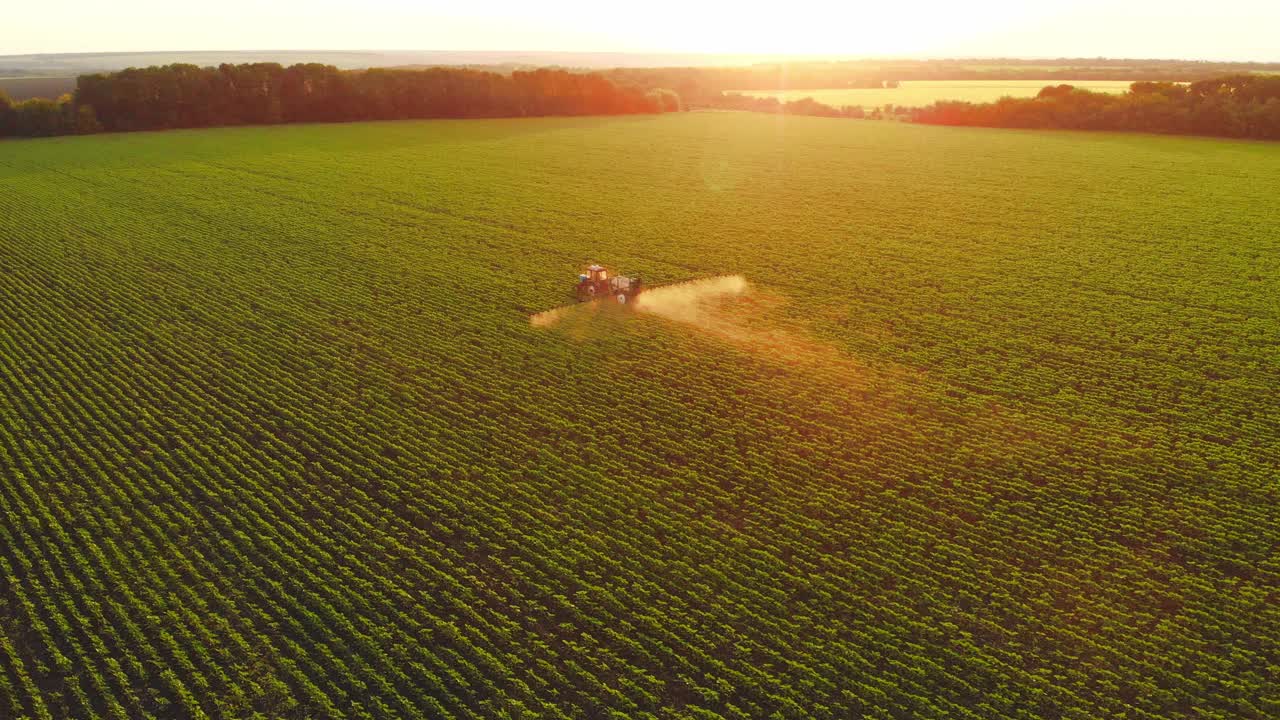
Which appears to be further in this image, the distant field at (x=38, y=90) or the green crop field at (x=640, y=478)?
the distant field at (x=38, y=90)

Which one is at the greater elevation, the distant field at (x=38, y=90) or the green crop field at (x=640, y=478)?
the distant field at (x=38, y=90)

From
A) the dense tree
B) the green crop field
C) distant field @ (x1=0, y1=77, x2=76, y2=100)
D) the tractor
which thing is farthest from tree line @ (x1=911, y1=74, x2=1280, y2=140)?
distant field @ (x1=0, y1=77, x2=76, y2=100)

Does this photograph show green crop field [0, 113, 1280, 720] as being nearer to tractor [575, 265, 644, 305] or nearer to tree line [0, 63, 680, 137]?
tractor [575, 265, 644, 305]

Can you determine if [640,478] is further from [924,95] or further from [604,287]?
[924,95]

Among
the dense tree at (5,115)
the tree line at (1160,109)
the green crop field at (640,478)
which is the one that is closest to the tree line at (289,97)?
the dense tree at (5,115)

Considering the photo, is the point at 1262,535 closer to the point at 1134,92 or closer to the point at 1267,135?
the point at 1267,135

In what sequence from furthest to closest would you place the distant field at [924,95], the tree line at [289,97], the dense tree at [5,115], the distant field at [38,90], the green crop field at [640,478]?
1. the distant field at [924,95]
2. the distant field at [38,90]
3. the tree line at [289,97]
4. the dense tree at [5,115]
5. the green crop field at [640,478]

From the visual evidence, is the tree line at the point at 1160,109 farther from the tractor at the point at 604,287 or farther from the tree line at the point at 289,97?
the tractor at the point at 604,287

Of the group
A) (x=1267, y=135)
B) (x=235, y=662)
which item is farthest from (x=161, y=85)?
(x=1267, y=135)
